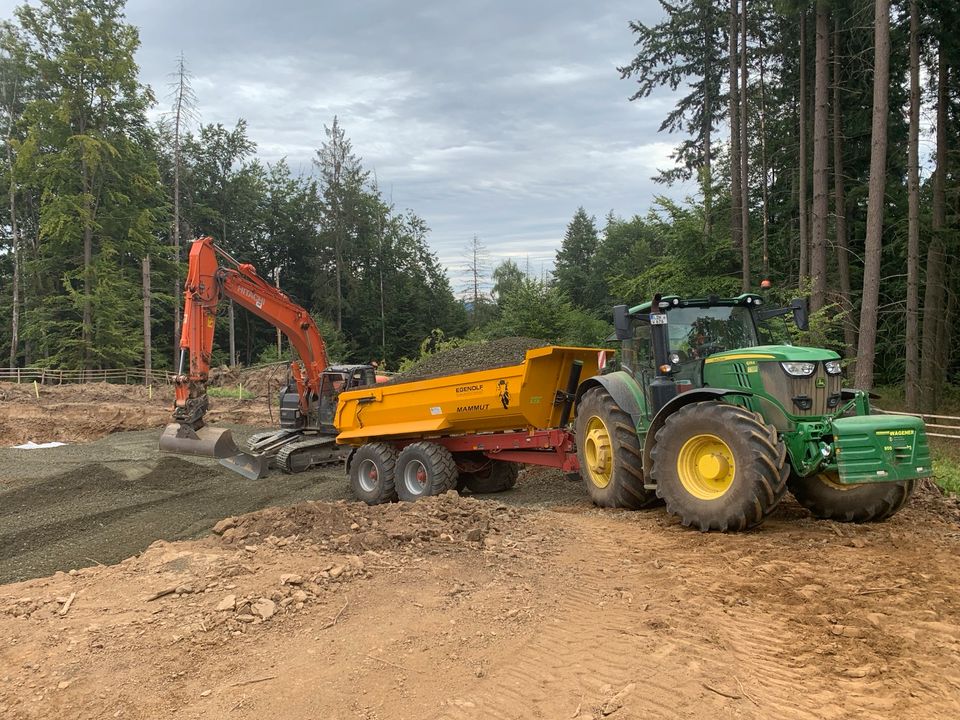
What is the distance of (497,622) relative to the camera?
3928 mm

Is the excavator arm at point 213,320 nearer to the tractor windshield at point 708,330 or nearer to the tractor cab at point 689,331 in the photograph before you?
the tractor cab at point 689,331

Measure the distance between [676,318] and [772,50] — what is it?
64.5ft

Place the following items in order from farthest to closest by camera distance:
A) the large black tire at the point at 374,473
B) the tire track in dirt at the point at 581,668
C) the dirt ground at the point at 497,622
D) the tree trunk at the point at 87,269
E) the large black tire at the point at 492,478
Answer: the tree trunk at the point at 87,269 < the large black tire at the point at 492,478 < the large black tire at the point at 374,473 < the dirt ground at the point at 497,622 < the tire track in dirt at the point at 581,668

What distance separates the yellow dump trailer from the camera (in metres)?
8.31

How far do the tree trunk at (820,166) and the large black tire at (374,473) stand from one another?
11.0 m

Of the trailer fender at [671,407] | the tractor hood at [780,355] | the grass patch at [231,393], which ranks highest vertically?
the tractor hood at [780,355]

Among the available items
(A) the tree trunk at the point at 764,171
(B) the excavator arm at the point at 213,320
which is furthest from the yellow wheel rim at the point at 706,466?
(A) the tree trunk at the point at 764,171

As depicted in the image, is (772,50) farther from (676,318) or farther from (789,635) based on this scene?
(789,635)

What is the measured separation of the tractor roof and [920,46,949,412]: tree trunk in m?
12.7

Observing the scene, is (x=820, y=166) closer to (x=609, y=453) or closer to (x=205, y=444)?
(x=609, y=453)

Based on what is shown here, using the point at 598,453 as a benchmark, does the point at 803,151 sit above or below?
above

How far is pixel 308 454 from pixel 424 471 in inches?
149

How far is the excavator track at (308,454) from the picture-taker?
39.0 ft

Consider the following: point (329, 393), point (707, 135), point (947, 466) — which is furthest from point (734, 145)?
point (329, 393)
